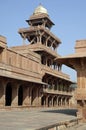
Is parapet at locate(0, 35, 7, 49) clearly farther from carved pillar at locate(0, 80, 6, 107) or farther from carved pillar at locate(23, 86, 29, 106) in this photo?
carved pillar at locate(23, 86, 29, 106)

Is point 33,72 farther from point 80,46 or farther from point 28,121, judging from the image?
point 28,121

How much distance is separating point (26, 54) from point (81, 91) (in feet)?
58.8

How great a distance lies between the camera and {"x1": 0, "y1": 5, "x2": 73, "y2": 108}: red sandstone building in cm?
2428

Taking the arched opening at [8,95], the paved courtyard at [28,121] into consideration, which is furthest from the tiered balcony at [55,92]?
the paved courtyard at [28,121]

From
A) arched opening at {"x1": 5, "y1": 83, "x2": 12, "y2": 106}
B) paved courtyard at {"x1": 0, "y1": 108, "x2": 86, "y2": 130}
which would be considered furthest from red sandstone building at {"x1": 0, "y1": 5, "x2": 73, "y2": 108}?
paved courtyard at {"x1": 0, "y1": 108, "x2": 86, "y2": 130}

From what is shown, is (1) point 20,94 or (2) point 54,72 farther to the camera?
(2) point 54,72

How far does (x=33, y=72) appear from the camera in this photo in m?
30.7

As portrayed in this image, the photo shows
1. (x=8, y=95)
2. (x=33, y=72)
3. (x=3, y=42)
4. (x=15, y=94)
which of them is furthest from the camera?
(x=33, y=72)

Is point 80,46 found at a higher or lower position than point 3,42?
lower

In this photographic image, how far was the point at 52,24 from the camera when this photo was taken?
43562 millimetres

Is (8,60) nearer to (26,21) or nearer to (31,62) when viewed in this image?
(31,62)

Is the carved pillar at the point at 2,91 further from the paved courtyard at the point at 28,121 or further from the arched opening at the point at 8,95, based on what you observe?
the paved courtyard at the point at 28,121

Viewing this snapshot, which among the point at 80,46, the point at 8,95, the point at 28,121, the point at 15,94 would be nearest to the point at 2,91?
the point at 15,94

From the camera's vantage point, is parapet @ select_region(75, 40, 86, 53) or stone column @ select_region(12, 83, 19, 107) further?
stone column @ select_region(12, 83, 19, 107)
